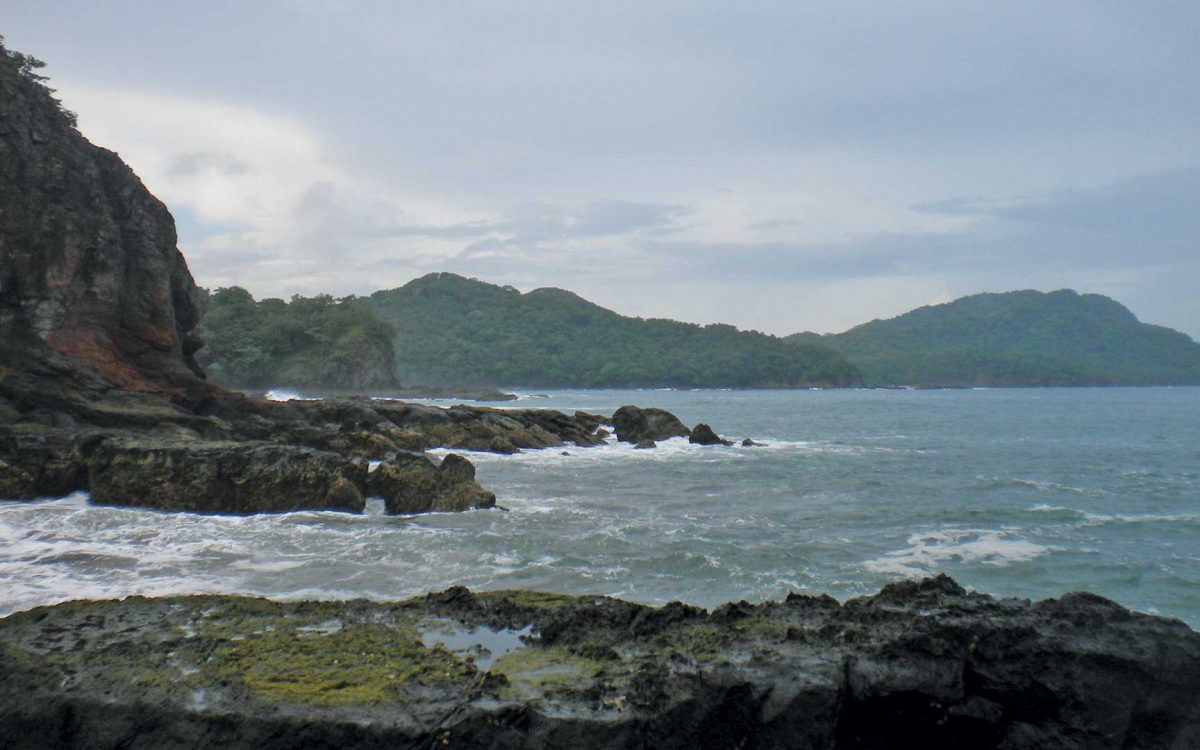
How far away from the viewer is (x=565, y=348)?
6284 inches

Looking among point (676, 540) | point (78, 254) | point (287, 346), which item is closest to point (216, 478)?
point (676, 540)

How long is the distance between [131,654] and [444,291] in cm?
17734

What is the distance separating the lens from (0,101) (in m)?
22.5

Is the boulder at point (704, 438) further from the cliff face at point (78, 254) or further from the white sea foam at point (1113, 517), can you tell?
the cliff face at point (78, 254)

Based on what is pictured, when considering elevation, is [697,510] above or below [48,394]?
below

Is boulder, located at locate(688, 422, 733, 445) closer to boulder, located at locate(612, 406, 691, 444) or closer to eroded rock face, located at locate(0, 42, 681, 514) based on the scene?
boulder, located at locate(612, 406, 691, 444)

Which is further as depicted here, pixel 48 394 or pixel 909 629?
pixel 48 394

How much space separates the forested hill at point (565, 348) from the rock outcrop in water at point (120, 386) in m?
111

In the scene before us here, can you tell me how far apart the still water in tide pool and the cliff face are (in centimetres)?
785

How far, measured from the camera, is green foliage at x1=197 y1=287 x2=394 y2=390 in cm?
7425

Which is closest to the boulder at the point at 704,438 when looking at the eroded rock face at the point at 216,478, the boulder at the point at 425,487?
the boulder at the point at 425,487

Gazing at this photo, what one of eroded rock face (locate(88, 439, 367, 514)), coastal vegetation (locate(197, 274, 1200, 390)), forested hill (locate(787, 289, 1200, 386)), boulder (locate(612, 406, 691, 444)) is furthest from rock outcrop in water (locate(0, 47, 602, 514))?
forested hill (locate(787, 289, 1200, 386))

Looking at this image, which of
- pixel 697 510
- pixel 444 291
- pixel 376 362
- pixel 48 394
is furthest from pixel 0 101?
pixel 444 291

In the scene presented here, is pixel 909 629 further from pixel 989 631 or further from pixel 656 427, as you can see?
pixel 656 427
